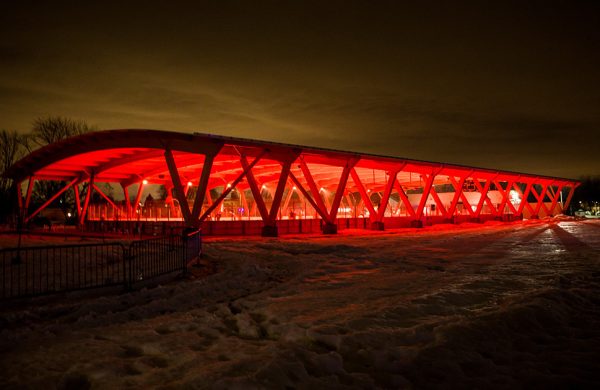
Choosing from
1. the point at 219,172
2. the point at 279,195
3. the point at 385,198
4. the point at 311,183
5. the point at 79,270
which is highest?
the point at 219,172

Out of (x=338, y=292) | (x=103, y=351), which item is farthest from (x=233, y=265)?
(x=103, y=351)

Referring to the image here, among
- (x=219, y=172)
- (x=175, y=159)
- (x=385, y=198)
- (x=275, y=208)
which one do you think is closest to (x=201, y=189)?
(x=275, y=208)

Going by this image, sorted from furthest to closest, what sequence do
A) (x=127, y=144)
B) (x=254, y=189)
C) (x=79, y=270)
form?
(x=254, y=189), (x=127, y=144), (x=79, y=270)

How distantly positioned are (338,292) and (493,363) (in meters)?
4.23

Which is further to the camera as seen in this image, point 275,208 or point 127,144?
point 275,208

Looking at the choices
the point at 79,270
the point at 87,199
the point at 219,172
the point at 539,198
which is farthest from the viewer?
the point at 539,198

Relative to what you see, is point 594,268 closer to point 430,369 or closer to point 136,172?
point 430,369

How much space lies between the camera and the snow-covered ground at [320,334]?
13.6 ft

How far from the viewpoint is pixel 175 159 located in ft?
89.0

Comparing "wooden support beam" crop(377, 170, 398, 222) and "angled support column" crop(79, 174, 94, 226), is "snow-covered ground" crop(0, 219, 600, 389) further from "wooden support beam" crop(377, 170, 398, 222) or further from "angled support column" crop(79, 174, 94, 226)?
"angled support column" crop(79, 174, 94, 226)

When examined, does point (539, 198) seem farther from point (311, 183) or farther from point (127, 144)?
point (127, 144)

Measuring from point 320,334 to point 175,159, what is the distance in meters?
23.8

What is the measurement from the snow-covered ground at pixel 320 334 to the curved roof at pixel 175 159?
42.2 feet

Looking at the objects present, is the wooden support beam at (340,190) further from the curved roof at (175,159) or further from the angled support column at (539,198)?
the angled support column at (539,198)
